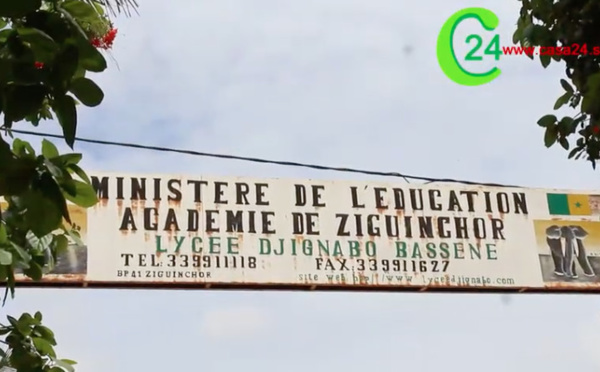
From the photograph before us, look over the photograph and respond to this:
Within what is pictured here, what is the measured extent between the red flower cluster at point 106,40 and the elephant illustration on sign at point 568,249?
4.96 metres

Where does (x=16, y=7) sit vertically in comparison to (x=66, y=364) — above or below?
above

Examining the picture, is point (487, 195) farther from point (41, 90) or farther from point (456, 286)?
point (41, 90)

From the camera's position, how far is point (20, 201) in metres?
1.51

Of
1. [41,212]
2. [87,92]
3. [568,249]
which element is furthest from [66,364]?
[568,249]

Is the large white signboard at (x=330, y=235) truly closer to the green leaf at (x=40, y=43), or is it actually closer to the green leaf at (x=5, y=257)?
the green leaf at (x=5, y=257)

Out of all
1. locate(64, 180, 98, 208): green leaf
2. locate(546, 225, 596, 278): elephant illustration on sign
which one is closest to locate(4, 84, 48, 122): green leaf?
locate(64, 180, 98, 208): green leaf

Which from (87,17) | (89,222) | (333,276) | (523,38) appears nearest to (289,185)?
(333,276)

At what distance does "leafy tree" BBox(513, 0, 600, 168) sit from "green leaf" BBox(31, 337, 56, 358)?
1.59m

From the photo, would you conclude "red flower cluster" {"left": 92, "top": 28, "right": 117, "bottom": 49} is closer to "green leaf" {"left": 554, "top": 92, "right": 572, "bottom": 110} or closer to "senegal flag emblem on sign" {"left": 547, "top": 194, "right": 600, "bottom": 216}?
"green leaf" {"left": 554, "top": 92, "right": 572, "bottom": 110}

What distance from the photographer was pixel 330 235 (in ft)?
21.6

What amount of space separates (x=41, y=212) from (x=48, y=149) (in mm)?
287

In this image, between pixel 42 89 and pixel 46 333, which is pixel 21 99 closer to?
pixel 42 89

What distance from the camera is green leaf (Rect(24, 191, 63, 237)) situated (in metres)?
1.48

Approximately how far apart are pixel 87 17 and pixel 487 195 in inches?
221
